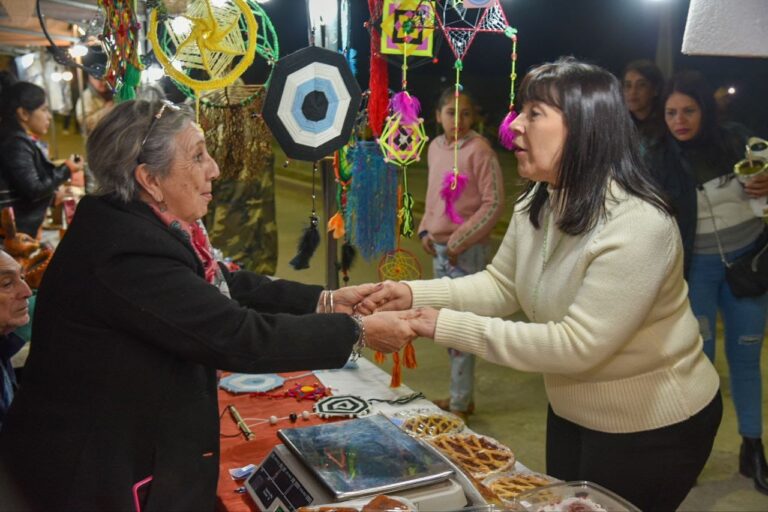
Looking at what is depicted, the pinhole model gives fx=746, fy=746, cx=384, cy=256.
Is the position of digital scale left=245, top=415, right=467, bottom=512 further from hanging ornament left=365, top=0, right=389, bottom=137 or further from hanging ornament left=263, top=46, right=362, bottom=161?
hanging ornament left=365, top=0, right=389, bottom=137

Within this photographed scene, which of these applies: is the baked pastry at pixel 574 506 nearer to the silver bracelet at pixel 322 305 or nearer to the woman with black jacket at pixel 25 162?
the silver bracelet at pixel 322 305

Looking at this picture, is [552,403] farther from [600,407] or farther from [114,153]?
[114,153]

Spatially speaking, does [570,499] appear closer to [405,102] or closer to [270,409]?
[270,409]

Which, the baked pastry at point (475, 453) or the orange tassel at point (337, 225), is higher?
the orange tassel at point (337, 225)

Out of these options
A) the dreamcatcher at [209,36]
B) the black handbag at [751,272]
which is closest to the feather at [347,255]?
the dreamcatcher at [209,36]

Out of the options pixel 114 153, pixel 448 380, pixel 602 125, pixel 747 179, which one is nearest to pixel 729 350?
pixel 747 179

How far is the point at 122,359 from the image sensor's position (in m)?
1.48

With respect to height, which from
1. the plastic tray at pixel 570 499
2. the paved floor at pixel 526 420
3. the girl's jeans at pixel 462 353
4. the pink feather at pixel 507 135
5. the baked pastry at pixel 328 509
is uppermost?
the pink feather at pixel 507 135

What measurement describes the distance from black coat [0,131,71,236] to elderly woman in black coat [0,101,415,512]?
312 centimetres

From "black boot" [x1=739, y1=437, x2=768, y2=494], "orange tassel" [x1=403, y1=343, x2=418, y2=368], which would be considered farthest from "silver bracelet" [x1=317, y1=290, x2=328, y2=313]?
"black boot" [x1=739, y1=437, x2=768, y2=494]

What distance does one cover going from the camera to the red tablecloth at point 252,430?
1.79m

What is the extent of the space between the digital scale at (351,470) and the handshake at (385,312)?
22cm

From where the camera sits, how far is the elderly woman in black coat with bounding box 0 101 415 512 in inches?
57.6

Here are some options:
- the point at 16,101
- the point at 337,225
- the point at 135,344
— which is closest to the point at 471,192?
the point at 337,225
